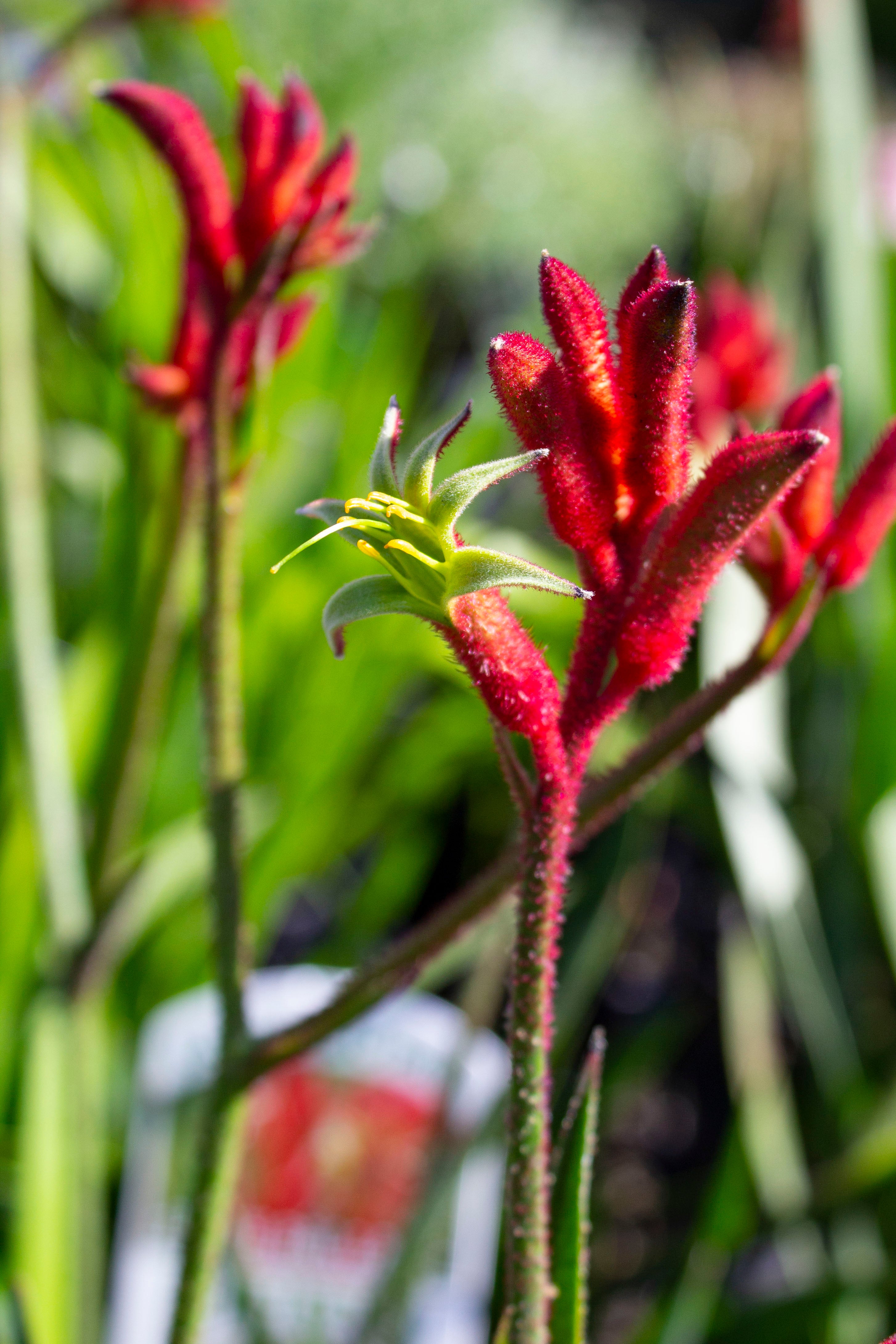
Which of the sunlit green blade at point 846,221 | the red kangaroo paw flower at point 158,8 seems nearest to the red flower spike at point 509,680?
the red kangaroo paw flower at point 158,8

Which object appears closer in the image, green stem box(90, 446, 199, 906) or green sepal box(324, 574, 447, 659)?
green sepal box(324, 574, 447, 659)

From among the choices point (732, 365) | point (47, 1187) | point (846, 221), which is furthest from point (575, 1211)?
point (846, 221)

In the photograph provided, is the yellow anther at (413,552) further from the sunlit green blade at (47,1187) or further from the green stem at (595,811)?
the sunlit green blade at (47,1187)

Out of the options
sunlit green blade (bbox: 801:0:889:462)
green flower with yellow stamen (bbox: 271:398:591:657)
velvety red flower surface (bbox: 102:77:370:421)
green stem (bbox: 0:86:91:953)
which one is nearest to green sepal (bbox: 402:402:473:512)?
green flower with yellow stamen (bbox: 271:398:591:657)

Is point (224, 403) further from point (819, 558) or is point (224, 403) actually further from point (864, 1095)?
point (864, 1095)

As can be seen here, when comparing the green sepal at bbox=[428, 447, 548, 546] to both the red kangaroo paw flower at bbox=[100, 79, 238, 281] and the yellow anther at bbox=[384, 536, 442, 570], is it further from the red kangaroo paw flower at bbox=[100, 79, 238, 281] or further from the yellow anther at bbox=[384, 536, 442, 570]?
the red kangaroo paw flower at bbox=[100, 79, 238, 281]

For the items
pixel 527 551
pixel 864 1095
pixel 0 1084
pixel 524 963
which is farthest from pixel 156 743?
pixel 524 963
